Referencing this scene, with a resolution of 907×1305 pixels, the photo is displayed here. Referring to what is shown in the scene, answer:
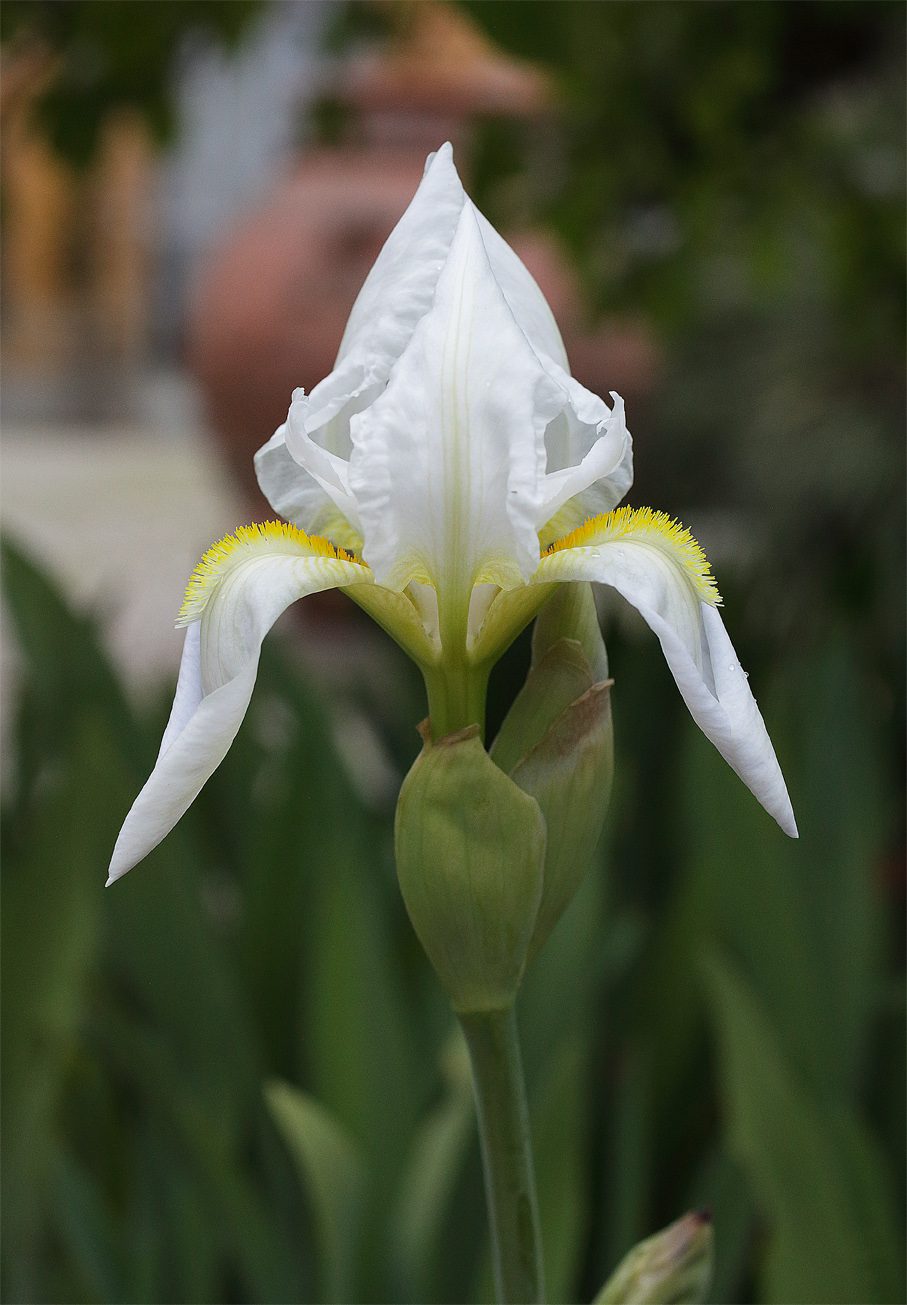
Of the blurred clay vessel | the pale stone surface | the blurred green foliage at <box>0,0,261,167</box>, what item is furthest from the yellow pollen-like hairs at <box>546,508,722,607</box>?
the blurred clay vessel

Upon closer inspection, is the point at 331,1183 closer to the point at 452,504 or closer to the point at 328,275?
the point at 452,504

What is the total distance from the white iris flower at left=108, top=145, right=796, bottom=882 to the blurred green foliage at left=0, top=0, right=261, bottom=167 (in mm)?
712

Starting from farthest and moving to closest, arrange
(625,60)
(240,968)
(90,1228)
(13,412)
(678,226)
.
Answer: (13,412), (678,226), (625,60), (240,968), (90,1228)

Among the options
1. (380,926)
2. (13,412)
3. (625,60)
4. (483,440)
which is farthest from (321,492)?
(13,412)

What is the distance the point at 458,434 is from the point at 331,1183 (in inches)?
12.0

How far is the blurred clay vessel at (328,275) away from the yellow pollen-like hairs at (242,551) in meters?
1.50

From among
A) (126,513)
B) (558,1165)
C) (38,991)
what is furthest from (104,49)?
(126,513)

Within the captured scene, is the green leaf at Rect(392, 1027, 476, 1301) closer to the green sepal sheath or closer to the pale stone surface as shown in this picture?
the green sepal sheath

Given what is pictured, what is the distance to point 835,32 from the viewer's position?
0.81 metres

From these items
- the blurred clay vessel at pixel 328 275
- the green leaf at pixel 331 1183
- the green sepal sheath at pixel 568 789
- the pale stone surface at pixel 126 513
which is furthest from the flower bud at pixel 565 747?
the blurred clay vessel at pixel 328 275

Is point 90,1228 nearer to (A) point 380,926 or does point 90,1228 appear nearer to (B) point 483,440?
(A) point 380,926

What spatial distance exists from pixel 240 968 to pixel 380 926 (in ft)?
0.28

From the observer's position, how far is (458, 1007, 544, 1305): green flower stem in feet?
0.49

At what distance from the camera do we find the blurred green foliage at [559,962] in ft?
1.39
